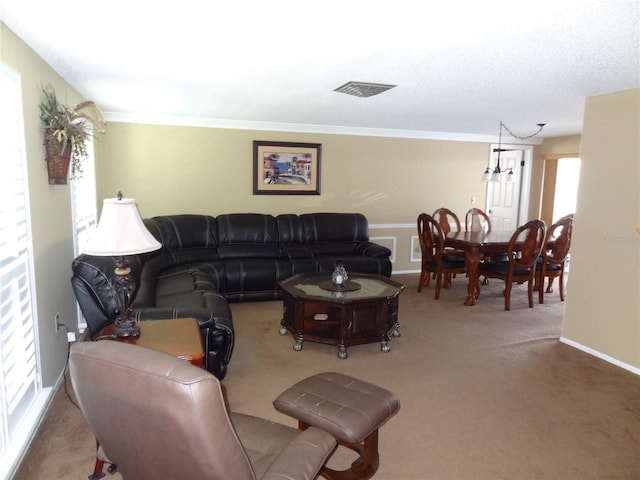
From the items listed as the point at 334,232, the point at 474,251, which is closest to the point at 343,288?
the point at 474,251

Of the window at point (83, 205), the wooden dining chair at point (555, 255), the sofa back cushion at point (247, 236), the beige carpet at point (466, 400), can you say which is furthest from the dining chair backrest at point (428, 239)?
the window at point (83, 205)

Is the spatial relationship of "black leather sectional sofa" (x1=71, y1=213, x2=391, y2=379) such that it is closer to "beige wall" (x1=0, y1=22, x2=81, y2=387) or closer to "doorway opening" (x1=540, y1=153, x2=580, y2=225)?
"beige wall" (x1=0, y1=22, x2=81, y2=387)

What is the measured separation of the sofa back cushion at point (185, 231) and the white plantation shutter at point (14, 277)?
250 cm

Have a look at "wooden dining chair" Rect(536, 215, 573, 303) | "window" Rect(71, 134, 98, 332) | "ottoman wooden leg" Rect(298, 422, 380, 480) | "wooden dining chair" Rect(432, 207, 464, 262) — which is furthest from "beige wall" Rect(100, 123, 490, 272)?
"ottoman wooden leg" Rect(298, 422, 380, 480)

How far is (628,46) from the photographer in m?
2.38

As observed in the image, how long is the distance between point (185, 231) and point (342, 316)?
252cm

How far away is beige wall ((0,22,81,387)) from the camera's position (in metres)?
2.46

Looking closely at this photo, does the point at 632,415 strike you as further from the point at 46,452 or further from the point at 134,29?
the point at 134,29

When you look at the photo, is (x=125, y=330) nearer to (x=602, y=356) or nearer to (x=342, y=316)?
(x=342, y=316)

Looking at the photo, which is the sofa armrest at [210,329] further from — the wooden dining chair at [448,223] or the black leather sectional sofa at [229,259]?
the wooden dining chair at [448,223]

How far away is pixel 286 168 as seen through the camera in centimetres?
596

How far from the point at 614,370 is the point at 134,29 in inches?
158

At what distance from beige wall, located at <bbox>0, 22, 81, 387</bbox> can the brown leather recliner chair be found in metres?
1.55

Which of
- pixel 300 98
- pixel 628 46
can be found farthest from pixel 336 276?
pixel 628 46
